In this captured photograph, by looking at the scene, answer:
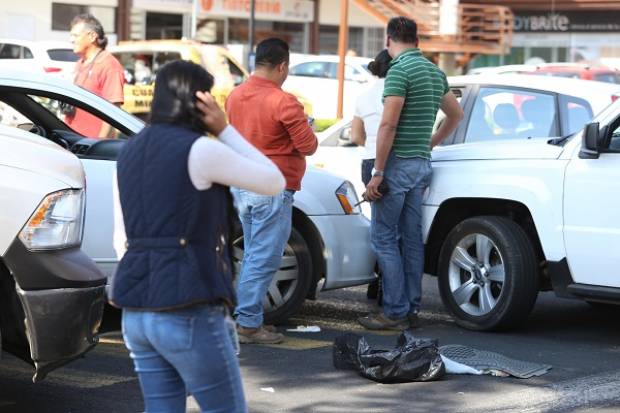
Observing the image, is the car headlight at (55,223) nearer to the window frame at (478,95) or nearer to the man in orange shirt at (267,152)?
the man in orange shirt at (267,152)

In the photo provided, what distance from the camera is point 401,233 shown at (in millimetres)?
7371

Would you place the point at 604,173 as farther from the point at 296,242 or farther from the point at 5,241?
the point at 5,241

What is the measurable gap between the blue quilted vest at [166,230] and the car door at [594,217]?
12.1 ft

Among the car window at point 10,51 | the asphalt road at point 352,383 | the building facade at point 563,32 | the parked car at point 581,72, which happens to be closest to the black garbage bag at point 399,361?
the asphalt road at point 352,383

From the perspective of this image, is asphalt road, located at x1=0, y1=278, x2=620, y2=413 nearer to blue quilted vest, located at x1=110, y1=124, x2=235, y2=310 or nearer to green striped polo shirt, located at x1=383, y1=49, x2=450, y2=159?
green striped polo shirt, located at x1=383, y1=49, x2=450, y2=159

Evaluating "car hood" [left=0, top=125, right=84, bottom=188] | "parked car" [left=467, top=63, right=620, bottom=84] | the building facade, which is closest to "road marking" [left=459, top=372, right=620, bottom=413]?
→ "car hood" [left=0, top=125, right=84, bottom=188]

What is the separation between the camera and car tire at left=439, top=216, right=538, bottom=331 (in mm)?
6980

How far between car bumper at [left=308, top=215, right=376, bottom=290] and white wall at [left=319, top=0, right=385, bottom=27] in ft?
98.3

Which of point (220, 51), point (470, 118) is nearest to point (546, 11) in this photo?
point (220, 51)

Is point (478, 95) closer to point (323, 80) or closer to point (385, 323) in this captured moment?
point (385, 323)

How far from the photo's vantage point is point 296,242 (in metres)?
7.16

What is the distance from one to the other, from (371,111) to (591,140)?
1.63m

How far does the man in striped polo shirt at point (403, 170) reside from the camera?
22.9 ft

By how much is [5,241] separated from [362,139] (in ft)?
11.8
